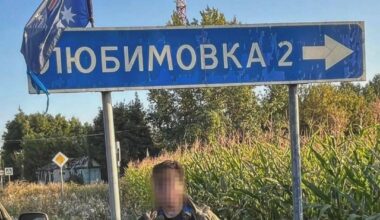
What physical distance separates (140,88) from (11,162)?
9467 centimetres

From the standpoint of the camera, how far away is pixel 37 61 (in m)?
3.06

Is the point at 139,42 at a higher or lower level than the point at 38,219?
higher

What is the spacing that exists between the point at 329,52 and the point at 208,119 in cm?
3366

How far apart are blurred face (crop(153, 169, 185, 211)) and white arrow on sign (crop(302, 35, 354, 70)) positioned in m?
1.05

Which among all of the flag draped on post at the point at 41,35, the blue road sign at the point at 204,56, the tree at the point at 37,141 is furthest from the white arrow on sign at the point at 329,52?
the tree at the point at 37,141

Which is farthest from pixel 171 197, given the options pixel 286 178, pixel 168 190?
pixel 286 178

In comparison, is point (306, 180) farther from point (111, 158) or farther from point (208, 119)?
point (208, 119)

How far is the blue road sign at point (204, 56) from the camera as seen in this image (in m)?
3.21

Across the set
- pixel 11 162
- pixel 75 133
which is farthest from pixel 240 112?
pixel 11 162

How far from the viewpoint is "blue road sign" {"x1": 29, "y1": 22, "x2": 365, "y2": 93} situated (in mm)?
3207

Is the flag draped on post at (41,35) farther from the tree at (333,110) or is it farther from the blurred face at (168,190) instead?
the tree at (333,110)

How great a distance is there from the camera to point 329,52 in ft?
11.0

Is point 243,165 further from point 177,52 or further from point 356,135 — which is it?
point 177,52

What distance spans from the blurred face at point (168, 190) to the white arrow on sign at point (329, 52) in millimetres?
1053
